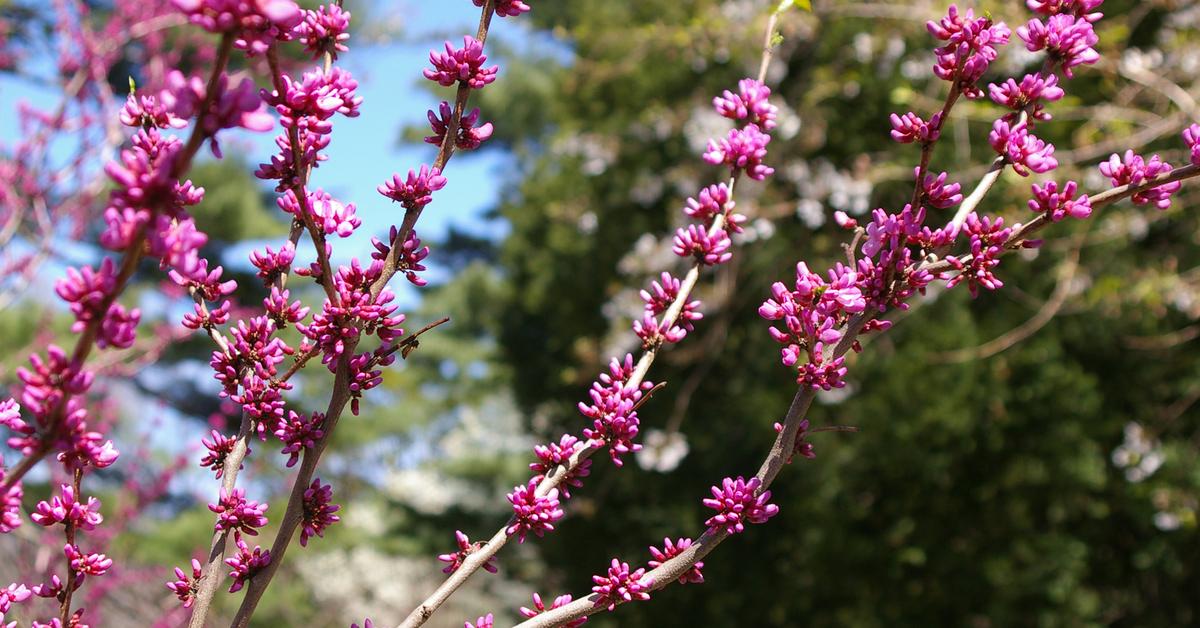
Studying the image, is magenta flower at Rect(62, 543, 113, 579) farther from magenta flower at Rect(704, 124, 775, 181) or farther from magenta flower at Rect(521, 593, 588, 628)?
magenta flower at Rect(704, 124, 775, 181)

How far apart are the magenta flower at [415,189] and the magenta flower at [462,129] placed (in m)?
0.07

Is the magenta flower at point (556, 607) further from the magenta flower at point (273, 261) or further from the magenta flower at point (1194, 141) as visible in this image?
the magenta flower at point (1194, 141)

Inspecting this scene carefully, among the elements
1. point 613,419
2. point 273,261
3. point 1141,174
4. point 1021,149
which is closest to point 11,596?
point 273,261

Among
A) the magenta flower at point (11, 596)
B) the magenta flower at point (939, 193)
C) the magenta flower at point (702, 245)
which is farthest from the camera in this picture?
the magenta flower at point (702, 245)

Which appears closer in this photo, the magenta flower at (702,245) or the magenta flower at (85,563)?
the magenta flower at (85,563)

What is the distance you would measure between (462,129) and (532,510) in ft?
1.58

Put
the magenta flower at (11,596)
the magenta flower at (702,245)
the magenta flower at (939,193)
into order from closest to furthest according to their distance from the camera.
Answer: the magenta flower at (11,596) → the magenta flower at (939,193) → the magenta flower at (702,245)

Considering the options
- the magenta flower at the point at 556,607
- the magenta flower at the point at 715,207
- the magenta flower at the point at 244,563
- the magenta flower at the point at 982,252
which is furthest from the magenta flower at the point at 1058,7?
the magenta flower at the point at 244,563

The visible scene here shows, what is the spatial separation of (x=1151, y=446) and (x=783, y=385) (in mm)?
2423

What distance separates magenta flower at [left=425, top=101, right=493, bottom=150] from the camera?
3.83ft

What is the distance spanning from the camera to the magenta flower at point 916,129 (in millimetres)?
1108

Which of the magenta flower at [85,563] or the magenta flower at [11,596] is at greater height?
the magenta flower at [11,596]

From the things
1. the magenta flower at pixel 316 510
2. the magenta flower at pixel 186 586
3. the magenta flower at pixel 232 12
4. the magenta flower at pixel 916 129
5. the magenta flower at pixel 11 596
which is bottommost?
the magenta flower at pixel 916 129

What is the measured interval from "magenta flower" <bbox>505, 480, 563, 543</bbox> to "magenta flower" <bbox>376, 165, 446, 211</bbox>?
14.3 inches
